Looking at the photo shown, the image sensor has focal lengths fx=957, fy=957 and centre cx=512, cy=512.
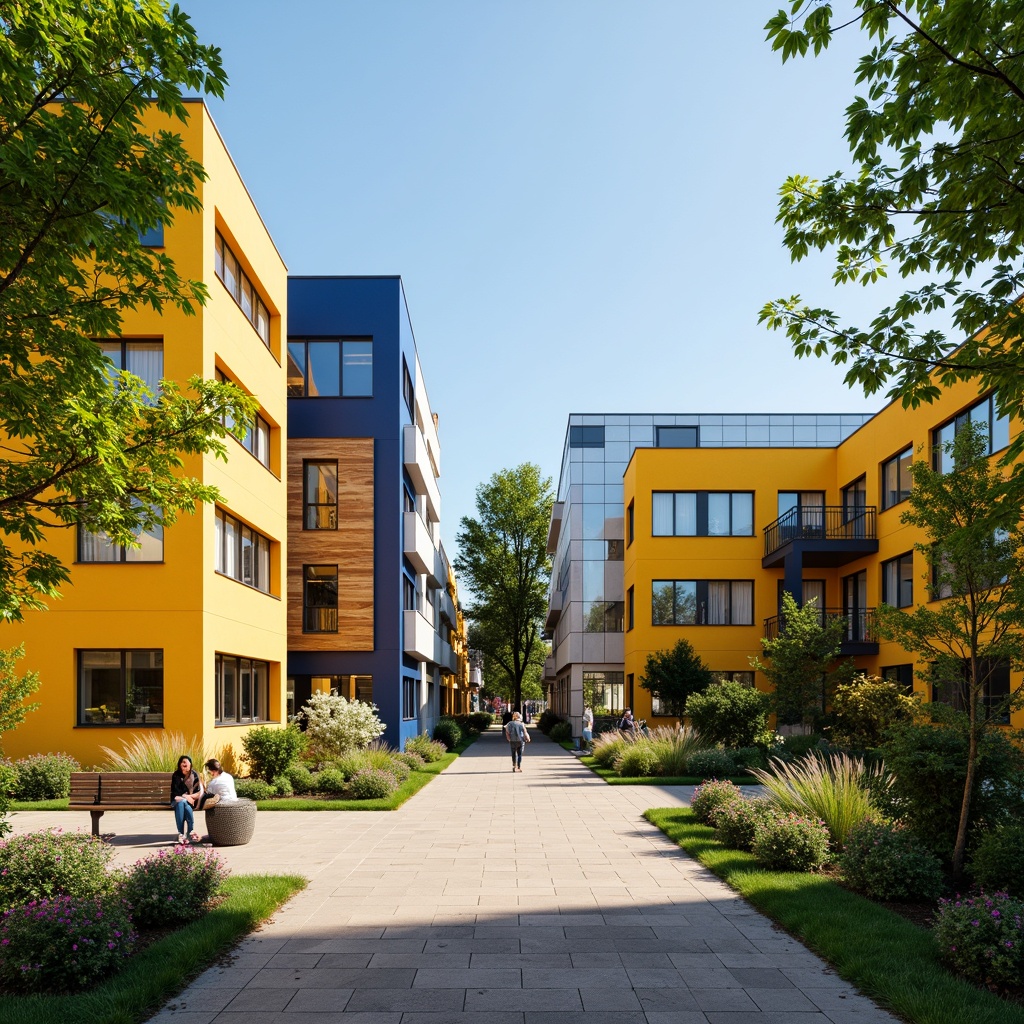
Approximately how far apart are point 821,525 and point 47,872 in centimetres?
3120

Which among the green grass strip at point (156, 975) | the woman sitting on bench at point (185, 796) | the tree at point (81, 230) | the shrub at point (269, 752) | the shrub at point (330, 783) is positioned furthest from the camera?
the shrub at point (269, 752)

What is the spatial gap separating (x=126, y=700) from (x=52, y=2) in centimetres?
1515

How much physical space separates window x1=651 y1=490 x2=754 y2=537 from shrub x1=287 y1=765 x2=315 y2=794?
2080cm

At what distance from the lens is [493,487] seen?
62719 millimetres

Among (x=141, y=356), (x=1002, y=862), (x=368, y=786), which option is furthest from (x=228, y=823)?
(x=141, y=356)

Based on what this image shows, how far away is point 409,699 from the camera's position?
35.8 metres

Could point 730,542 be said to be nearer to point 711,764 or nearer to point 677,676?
point 677,676

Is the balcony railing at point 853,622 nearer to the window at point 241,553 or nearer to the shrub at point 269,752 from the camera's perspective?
the window at point 241,553

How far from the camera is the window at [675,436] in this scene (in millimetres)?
50531

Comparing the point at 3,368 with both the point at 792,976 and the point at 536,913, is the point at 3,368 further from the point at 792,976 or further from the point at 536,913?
the point at 792,976

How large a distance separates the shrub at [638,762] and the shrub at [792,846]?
42.5ft

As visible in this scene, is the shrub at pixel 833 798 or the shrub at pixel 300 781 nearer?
the shrub at pixel 833 798

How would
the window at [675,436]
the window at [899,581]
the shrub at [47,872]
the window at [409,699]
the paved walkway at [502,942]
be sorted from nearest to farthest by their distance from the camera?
1. the paved walkway at [502,942]
2. the shrub at [47,872]
3. the window at [899,581]
4. the window at [409,699]
5. the window at [675,436]


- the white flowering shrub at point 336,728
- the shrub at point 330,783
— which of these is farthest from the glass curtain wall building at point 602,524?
the shrub at point 330,783
